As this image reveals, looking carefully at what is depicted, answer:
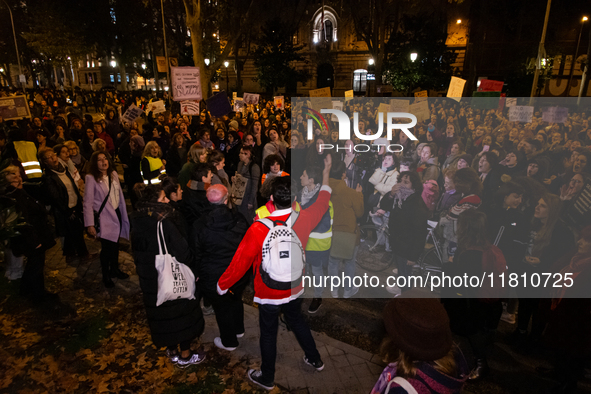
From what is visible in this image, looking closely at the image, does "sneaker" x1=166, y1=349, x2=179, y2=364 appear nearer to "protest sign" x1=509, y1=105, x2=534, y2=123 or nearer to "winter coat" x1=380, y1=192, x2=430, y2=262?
"winter coat" x1=380, y1=192, x2=430, y2=262

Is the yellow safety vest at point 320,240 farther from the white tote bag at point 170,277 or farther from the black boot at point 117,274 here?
the black boot at point 117,274

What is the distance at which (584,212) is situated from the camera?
171 inches

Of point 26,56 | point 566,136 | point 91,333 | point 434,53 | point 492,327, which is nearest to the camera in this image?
point 492,327

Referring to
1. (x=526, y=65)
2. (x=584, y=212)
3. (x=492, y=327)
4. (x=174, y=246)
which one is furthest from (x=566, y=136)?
(x=526, y=65)

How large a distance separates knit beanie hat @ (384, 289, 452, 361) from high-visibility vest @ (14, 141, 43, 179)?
730 centimetres

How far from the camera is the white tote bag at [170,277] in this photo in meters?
3.16

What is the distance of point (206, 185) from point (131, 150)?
4388mm

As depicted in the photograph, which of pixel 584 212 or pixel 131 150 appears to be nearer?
pixel 584 212

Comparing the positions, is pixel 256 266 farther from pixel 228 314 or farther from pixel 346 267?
pixel 346 267

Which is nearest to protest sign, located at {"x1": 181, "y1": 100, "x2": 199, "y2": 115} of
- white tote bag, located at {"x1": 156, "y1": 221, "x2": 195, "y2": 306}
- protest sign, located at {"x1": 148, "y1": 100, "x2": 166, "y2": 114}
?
protest sign, located at {"x1": 148, "y1": 100, "x2": 166, "y2": 114}

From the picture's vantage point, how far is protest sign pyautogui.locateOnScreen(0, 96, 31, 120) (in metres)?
7.99

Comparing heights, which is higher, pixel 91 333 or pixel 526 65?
pixel 526 65

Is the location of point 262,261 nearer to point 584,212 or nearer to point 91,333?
point 91,333

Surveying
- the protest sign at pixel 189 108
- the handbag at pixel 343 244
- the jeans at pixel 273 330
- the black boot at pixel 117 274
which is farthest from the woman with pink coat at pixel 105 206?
the protest sign at pixel 189 108
